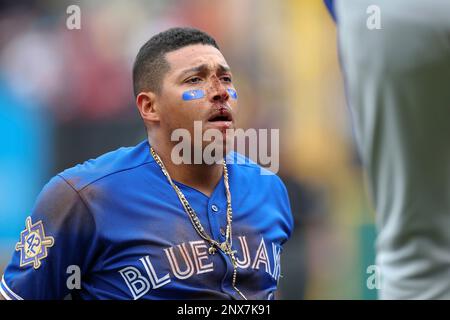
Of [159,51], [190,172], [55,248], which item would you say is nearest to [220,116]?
[190,172]

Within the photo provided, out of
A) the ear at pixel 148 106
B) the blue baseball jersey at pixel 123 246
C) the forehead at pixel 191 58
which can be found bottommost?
the blue baseball jersey at pixel 123 246

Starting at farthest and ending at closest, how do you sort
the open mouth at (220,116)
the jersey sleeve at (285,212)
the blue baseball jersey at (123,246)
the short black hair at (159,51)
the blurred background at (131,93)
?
the blurred background at (131,93) → the jersey sleeve at (285,212) → the short black hair at (159,51) → the open mouth at (220,116) → the blue baseball jersey at (123,246)

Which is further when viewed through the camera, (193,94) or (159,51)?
(159,51)

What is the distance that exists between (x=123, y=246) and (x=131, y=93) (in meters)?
3.15

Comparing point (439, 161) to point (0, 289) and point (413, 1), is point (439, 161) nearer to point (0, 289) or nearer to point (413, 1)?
point (413, 1)

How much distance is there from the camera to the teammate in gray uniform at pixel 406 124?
4.66 feet

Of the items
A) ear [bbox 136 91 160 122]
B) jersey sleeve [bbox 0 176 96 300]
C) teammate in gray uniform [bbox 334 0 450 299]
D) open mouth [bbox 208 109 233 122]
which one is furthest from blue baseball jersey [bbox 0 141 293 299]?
teammate in gray uniform [bbox 334 0 450 299]

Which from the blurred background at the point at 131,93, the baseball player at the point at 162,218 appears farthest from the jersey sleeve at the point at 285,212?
the blurred background at the point at 131,93

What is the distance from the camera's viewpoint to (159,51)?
10.7 feet

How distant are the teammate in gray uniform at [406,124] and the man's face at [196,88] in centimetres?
159

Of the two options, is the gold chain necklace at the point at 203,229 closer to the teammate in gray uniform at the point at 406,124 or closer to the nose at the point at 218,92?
the nose at the point at 218,92

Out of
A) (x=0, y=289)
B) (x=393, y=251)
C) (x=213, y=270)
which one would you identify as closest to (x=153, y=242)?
(x=213, y=270)

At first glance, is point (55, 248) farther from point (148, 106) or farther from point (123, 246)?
point (148, 106)

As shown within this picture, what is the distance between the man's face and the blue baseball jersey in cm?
26
